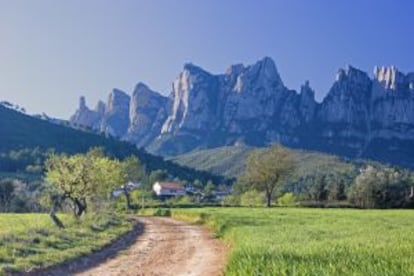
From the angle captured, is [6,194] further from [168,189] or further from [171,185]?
[171,185]

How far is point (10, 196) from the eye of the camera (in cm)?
9794

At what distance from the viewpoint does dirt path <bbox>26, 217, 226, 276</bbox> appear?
73.7 ft

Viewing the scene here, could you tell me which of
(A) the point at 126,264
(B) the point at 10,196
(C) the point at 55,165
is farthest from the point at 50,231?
(B) the point at 10,196

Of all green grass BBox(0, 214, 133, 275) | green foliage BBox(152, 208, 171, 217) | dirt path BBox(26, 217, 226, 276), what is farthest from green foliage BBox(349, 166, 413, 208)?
green grass BBox(0, 214, 133, 275)

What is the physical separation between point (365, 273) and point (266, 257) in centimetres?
604

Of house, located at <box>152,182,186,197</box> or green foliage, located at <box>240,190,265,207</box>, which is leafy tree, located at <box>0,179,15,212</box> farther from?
house, located at <box>152,182,186,197</box>

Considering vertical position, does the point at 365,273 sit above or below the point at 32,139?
below

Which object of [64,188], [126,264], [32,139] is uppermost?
[32,139]

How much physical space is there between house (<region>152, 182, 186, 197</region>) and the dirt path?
13804cm

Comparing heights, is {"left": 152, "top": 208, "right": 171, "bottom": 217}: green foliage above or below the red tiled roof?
below

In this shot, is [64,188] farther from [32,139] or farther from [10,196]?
[32,139]

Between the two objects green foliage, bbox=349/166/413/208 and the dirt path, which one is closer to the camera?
the dirt path

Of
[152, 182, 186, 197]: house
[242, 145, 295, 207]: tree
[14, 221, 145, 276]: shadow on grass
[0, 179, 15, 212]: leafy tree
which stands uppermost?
[242, 145, 295, 207]: tree

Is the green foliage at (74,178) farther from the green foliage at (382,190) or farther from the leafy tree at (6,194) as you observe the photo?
the green foliage at (382,190)
